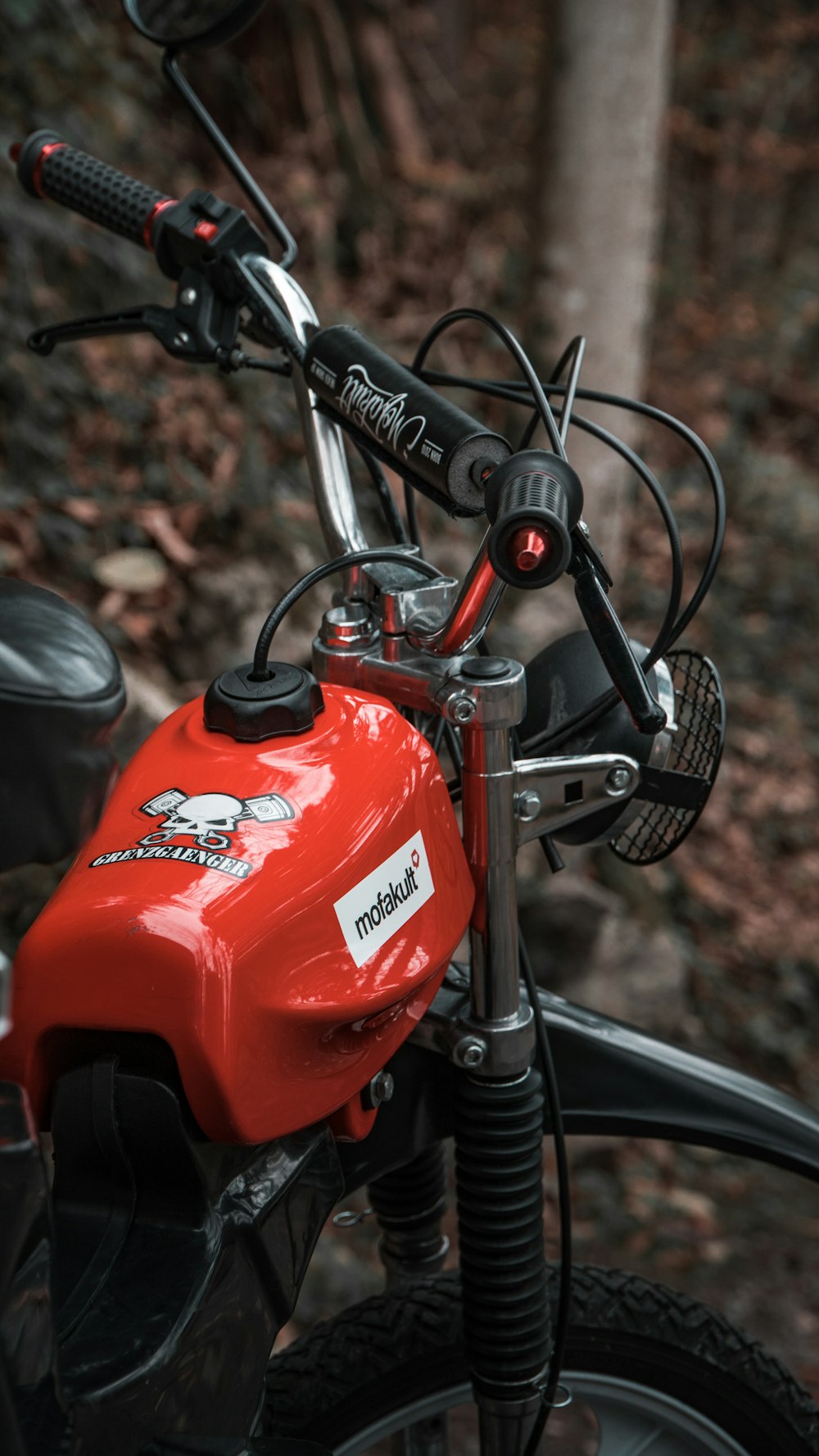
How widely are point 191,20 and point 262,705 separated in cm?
80

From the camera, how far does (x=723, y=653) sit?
17.0ft

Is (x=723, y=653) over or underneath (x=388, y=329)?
underneath

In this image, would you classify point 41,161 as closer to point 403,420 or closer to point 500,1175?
point 403,420

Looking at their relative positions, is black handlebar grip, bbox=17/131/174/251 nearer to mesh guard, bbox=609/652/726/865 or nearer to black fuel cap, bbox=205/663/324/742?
black fuel cap, bbox=205/663/324/742

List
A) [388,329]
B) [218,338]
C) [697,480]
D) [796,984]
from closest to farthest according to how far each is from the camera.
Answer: [218,338] → [796,984] → [388,329] → [697,480]

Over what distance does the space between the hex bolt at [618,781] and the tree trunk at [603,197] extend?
341 cm

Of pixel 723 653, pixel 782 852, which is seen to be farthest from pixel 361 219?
pixel 782 852

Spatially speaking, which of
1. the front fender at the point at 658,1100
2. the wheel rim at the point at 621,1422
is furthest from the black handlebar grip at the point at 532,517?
the wheel rim at the point at 621,1422

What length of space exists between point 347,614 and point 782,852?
3.83 metres

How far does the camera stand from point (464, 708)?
1076 mm

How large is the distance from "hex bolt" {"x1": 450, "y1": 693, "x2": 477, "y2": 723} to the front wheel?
690mm

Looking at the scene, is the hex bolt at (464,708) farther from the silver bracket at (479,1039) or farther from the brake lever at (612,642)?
the silver bracket at (479,1039)

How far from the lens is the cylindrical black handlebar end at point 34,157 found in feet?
4.64

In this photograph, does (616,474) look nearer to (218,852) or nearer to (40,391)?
(40,391)
